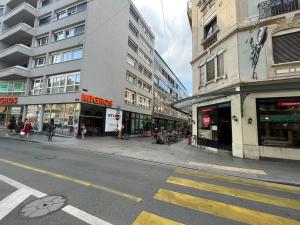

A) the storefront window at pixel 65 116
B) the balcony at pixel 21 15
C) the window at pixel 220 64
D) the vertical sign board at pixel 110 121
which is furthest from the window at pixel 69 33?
the window at pixel 220 64

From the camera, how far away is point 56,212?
3.57 metres

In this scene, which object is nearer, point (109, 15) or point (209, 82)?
point (209, 82)

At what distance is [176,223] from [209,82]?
13010mm

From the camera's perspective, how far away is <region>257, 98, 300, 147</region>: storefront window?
10.2m

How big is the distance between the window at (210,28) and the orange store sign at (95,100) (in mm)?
13035

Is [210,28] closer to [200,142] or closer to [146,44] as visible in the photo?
[200,142]

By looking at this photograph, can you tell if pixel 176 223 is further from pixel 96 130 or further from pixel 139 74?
pixel 139 74

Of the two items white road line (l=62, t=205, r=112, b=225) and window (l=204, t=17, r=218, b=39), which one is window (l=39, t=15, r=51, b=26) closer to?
window (l=204, t=17, r=218, b=39)

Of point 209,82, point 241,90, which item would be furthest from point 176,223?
point 209,82

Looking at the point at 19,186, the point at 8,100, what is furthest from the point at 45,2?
the point at 19,186

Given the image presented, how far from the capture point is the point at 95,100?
20.2 m

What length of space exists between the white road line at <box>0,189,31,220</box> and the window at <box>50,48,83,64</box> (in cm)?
1745

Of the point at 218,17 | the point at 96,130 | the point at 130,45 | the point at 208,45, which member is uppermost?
the point at 130,45

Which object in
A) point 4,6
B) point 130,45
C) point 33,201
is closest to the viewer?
point 33,201
